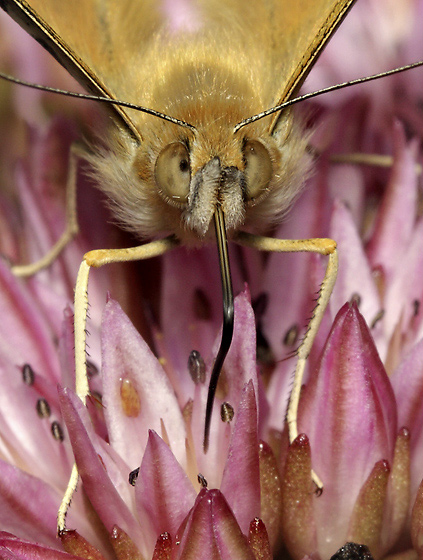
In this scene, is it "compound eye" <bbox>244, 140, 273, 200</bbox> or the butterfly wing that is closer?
"compound eye" <bbox>244, 140, 273, 200</bbox>

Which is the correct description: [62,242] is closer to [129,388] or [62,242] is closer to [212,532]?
[129,388]

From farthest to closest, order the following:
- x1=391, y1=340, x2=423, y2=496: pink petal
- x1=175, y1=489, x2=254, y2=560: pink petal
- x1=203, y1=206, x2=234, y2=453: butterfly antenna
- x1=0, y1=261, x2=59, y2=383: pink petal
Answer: x1=0, y1=261, x2=59, y2=383: pink petal → x1=391, y1=340, x2=423, y2=496: pink petal → x1=203, y1=206, x2=234, y2=453: butterfly antenna → x1=175, y1=489, x2=254, y2=560: pink petal

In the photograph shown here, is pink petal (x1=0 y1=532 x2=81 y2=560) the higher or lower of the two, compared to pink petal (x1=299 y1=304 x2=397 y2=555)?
lower

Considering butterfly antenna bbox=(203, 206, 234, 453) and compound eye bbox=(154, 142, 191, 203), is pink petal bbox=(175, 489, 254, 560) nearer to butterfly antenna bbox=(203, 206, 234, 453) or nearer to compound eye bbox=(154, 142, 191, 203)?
butterfly antenna bbox=(203, 206, 234, 453)

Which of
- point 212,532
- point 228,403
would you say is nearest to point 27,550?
point 212,532

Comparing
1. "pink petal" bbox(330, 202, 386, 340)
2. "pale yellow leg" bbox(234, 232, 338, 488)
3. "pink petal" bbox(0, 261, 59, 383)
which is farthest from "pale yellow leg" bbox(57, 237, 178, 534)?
"pink petal" bbox(330, 202, 386, 340)

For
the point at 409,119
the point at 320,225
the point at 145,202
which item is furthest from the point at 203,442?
the point at 409,119
